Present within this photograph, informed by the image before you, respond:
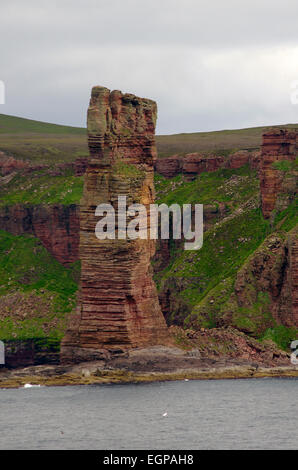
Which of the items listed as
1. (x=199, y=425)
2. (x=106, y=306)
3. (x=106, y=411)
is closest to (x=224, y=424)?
(x=199, y=425)

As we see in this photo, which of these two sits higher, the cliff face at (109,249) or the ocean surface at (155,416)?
the cliff face at (109,249)

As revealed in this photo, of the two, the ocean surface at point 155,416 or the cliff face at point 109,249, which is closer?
the ocean surface at point 155,416

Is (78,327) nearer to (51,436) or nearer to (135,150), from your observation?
(135,150)

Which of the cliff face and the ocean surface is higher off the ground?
the cliff face

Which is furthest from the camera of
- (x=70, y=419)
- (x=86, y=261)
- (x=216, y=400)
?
(x=86, y=261)

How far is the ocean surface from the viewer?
15900 centimetres

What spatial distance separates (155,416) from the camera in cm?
17388

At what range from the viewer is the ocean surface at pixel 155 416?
159000mm

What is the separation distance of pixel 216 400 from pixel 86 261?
83.7 ft

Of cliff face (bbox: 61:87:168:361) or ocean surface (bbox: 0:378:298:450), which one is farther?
cliff face (bbox: 61:87:168:361)

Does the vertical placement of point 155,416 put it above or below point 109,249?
below

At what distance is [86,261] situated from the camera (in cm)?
19800

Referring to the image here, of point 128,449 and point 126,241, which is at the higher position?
point 126,241
